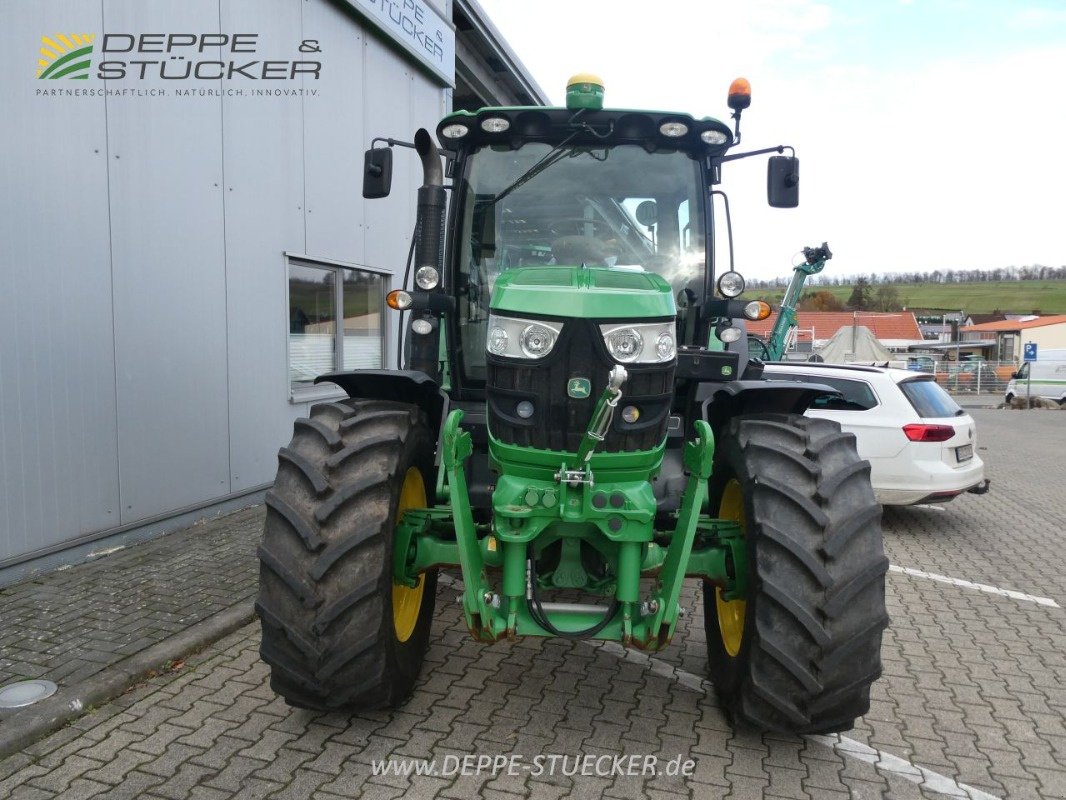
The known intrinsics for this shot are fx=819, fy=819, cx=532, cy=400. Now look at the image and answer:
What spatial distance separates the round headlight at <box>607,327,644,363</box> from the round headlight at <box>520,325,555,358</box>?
213mm

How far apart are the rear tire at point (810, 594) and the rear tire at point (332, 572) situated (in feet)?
4.54

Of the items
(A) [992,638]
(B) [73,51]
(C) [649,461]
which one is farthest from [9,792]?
(A) [992,638]

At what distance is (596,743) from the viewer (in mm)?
3287

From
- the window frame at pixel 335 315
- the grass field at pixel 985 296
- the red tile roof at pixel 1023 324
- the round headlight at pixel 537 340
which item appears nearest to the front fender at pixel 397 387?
the round headlight at pixel 537 340

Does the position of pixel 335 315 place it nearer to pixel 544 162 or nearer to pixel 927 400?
pixel 544 162

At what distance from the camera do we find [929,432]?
742 centimetres

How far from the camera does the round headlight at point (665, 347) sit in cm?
299

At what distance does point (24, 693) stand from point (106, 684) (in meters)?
0.32

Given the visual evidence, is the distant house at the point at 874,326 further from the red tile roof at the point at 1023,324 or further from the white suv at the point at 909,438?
the white suv at the point at 909,438

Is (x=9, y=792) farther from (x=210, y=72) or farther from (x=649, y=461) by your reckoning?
(x=210, y=72)

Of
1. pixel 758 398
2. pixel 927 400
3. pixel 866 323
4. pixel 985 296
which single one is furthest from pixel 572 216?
pixel 985 296

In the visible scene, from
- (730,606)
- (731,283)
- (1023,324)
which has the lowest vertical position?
(730,606)

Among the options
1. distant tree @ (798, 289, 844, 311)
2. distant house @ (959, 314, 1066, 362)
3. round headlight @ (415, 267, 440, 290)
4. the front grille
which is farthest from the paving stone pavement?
distant tree @ (798, 289, 844, 311)

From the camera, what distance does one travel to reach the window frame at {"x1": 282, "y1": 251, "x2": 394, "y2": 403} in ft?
24.8
